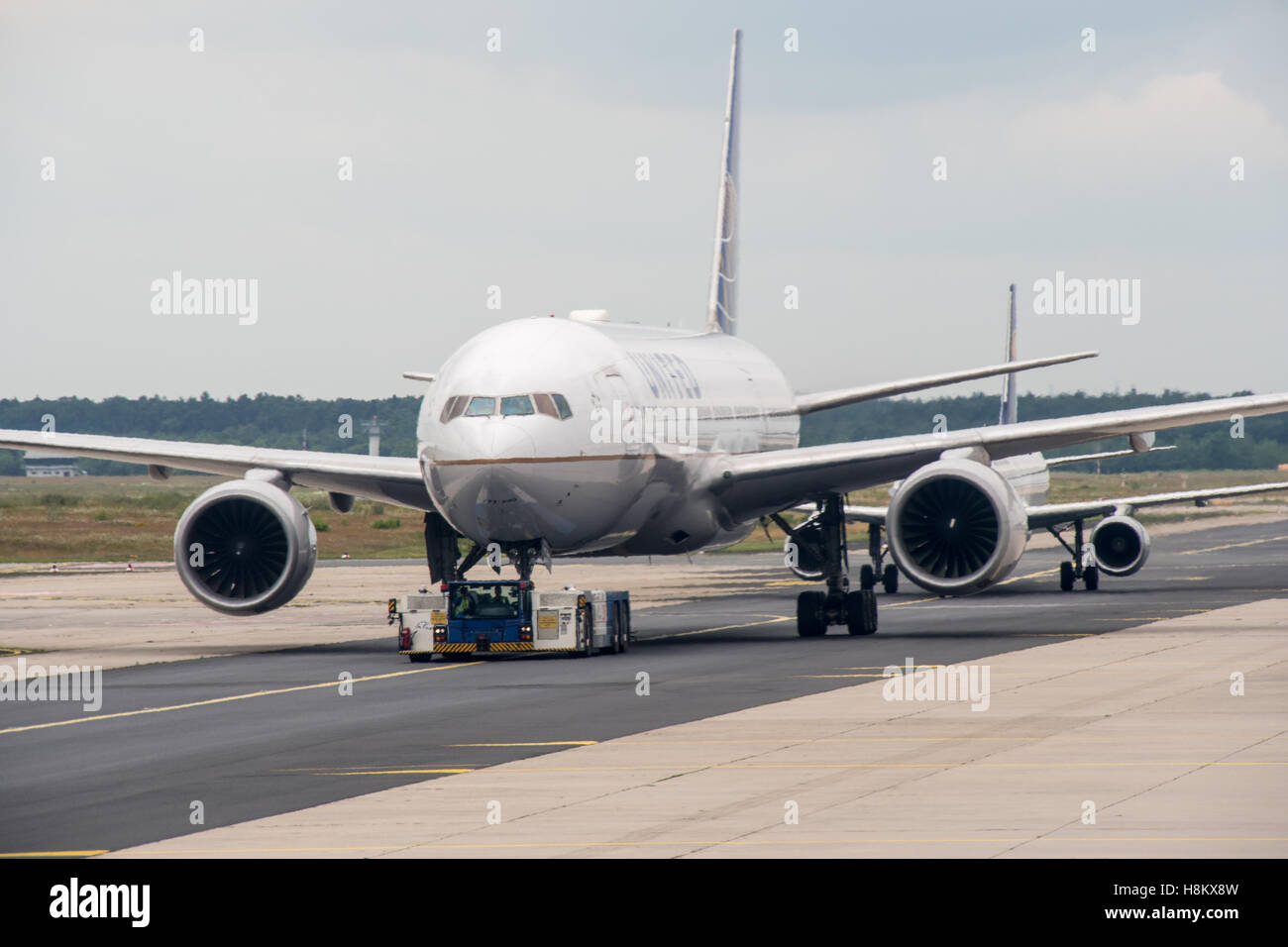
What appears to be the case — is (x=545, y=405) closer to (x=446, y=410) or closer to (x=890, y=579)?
(x=446, y=410)

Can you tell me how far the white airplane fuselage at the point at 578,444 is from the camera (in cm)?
2753

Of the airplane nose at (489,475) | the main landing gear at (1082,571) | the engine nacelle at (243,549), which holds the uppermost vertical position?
the airplane nose at (489,475)

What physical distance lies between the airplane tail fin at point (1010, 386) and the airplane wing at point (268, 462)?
28.0m

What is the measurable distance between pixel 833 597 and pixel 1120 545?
18178 millimetres

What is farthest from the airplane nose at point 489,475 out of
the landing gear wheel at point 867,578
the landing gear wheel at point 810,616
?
the landing gear wheel at point 867,578

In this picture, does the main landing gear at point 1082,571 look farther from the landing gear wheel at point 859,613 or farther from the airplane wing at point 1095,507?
the landing gear wheel at point 859,613

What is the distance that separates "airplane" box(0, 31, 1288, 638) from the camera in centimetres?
2791

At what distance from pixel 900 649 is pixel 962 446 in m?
4.06

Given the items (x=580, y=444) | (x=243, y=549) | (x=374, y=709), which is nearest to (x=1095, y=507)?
(x=580, y=444)

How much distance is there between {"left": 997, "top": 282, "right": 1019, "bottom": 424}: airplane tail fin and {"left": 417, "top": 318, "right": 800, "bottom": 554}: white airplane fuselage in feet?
80.2

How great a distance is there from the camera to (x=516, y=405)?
2788 centimetres

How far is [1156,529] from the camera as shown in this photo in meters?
93.3
